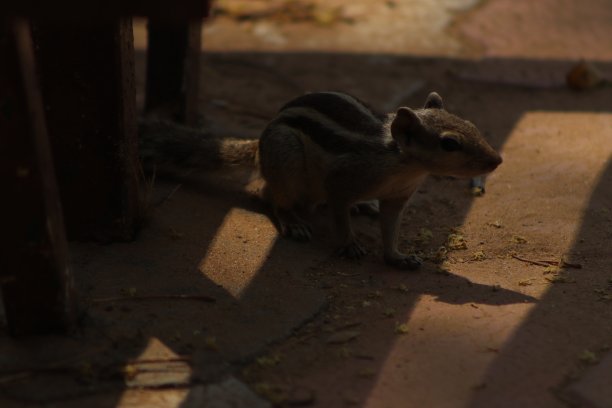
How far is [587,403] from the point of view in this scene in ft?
10.4

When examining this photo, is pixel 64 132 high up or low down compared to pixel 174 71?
up

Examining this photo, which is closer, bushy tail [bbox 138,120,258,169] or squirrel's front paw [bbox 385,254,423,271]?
squirrel's front paw [bbox 385,254,423,271]

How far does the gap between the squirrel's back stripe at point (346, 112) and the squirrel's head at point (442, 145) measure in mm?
224

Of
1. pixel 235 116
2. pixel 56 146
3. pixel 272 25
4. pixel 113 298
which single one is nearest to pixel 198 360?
pixel 113 298

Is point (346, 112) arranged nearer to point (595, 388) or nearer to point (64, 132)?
point (64, 132)

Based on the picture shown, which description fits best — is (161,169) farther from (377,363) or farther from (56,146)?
(377,363)

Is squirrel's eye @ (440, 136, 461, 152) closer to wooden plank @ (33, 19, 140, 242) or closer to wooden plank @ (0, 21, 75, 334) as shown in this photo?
wooden plank @ (33, 19, 140, 242)

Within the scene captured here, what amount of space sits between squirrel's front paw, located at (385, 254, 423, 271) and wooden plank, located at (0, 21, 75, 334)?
169 centimetres

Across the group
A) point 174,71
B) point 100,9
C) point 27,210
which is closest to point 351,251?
point 27,210

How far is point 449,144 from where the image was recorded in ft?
14.1

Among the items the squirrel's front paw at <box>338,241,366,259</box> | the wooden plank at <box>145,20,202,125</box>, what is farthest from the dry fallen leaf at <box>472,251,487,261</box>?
the wooden plank at <box>145,20,202,125</box>

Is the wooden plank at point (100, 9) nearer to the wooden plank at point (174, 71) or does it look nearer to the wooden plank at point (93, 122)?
the wooden plank at point (93, 122)

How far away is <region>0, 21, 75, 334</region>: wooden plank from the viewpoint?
304 cm

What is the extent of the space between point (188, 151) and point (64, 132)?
101cm
